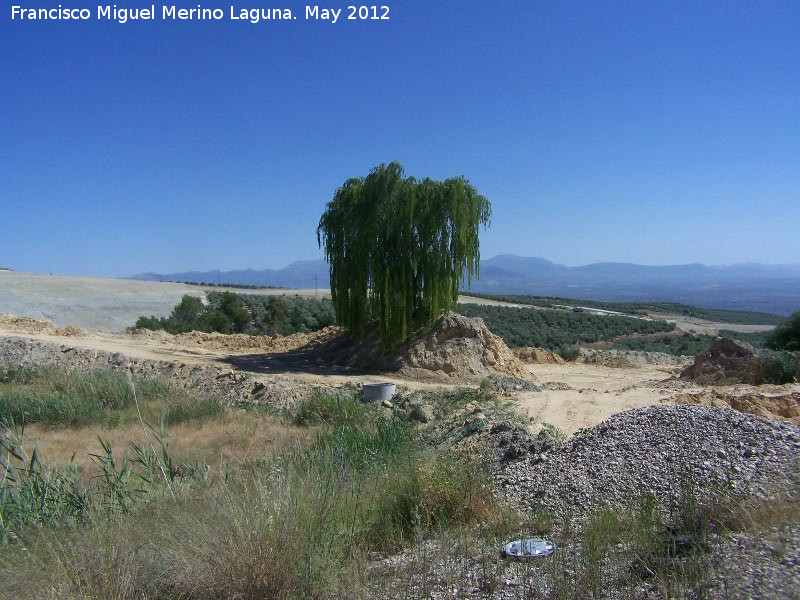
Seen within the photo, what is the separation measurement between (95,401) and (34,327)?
16881 mm

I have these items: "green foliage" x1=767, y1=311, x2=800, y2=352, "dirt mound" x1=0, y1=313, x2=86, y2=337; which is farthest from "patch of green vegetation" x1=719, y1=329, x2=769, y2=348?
"dirt mound" x1=0, y1=313, x2=86, y2=337

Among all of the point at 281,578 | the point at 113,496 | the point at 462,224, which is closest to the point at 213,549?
the point at 281,578

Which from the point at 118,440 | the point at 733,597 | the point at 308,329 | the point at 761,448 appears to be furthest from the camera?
the point at 308,329

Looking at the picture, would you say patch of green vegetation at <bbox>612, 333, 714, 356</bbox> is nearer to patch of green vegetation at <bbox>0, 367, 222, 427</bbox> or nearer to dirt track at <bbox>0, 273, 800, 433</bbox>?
dirt track at <bbox>0, 273, 800, 433</bbox>

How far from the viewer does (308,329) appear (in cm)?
3644

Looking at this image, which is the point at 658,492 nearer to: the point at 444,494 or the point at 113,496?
the point at 444,494

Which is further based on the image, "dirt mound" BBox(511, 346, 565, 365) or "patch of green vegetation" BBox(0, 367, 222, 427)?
"dirt mound" BBox(511, 346, 565, 365)

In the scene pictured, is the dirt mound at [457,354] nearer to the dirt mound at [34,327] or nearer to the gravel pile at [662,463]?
the gravel pile at [662,463]

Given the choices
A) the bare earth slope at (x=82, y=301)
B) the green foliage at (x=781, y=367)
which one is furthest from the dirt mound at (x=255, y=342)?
the green foliage at (x=781, y=367)

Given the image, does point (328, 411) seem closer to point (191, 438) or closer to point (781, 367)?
point (191, 438)

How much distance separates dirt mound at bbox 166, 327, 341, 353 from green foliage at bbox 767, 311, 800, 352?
15433mm

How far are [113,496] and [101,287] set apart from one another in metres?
52.9

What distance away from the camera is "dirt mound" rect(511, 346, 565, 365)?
2498cm

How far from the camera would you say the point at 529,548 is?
16.2 ft
